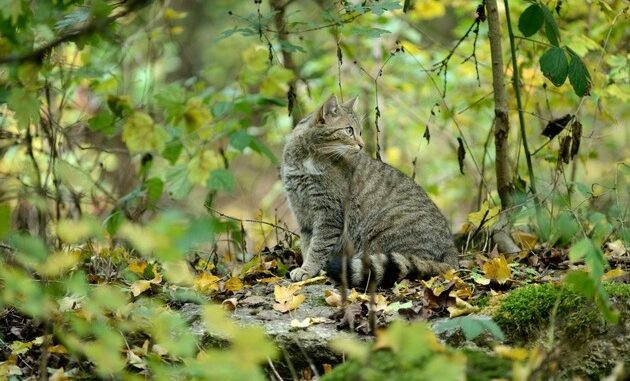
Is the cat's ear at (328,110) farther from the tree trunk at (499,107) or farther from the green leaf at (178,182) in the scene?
the green leaf at (178,182)

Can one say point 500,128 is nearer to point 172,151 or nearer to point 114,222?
point 172,151

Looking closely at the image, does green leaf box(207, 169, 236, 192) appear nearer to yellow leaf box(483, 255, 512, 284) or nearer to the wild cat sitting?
the wild cat sitting

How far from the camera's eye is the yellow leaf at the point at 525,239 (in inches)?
221

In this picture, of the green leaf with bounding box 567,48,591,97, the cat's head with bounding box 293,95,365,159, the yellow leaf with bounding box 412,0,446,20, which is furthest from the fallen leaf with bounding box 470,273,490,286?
the yellow leaf with bounding box 412,0,446,20

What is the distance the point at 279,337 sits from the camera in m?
3.70

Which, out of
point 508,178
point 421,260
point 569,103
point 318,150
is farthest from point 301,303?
point 569,103

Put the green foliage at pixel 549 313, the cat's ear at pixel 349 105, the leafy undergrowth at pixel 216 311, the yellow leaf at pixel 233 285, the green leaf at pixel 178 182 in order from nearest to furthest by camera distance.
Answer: the leafy undergrowth at pixel 216 311 < the green foliage at pixel 549 313 < the green leaf at pixel 178 182 < the yellow leaf at pixel 233 285 < the cat's ear at pixel 349 105

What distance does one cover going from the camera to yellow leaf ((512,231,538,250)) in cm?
561

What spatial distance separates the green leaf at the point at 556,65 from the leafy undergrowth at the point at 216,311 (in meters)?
1.09

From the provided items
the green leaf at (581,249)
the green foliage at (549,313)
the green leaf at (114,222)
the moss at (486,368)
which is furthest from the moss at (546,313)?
the green leaf at (114,222)

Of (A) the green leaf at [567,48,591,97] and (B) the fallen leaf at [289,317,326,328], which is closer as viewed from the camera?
(B) the fallen leaf at [289,317,326,328]

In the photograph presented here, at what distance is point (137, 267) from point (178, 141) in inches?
31.1

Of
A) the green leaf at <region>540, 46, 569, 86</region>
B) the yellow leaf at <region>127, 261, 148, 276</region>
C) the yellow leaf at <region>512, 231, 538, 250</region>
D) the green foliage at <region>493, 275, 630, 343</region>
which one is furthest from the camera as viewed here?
the yellow leaf at <region>512, 231, 538, 250</region>

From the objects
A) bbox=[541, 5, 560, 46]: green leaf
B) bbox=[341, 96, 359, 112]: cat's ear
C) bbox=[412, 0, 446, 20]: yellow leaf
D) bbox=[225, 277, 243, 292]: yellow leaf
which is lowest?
bbox=[225, 277, 243, 292]: yellow leaf
